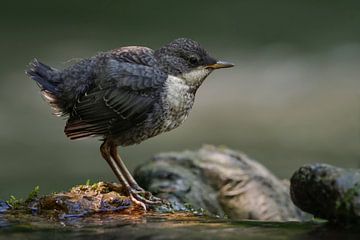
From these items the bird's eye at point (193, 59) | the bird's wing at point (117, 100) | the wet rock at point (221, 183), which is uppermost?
the bird's eye at point (193, 59)

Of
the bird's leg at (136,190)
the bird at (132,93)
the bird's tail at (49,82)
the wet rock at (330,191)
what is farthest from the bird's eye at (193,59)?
the wet rock at (330,191)

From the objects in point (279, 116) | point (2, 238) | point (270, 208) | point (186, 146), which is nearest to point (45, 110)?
point (186, 146)

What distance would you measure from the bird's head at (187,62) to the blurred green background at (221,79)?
3395 mm

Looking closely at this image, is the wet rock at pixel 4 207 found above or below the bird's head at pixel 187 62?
below

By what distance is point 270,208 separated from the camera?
6223 millimetres

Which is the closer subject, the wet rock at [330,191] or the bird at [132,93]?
the wet rock at [330,191]

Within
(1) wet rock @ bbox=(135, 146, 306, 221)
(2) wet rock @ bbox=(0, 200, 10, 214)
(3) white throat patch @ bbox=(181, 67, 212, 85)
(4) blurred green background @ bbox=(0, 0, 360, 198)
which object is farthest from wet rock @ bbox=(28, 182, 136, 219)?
(4) blurred green background @ bbox=(0, 0, 360, 198)

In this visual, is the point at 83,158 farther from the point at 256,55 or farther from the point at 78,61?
the point at 78,61

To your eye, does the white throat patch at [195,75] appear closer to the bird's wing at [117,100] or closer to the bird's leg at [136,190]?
the bird's wing at [117,100]

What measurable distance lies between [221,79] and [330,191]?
6928mm

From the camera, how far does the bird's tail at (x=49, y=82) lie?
5000mm

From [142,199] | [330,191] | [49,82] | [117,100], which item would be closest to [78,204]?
[142,199]

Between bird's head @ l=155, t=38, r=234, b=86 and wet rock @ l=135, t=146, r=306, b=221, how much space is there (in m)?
1.03

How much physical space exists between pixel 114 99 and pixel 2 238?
1.19 metres
